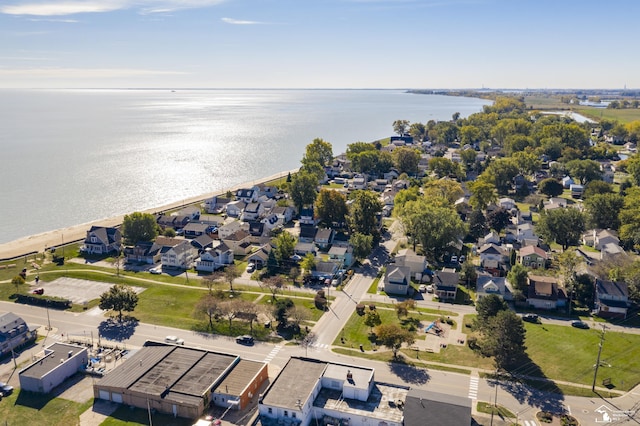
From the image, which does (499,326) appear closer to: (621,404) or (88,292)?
(621,404)

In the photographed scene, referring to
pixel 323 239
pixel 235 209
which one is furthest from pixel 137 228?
pixel 323 239

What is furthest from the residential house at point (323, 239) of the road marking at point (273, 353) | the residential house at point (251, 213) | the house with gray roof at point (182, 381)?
the house with gray roof at point (182, 381)

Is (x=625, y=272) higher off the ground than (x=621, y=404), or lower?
higher

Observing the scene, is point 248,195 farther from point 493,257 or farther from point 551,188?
point 551,188

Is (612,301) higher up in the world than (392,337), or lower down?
lower down

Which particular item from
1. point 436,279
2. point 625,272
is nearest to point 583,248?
point 625,272

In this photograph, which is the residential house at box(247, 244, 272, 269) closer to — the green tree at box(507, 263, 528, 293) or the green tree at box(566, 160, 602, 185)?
the green tree at box(507, 263, 528, 293)
